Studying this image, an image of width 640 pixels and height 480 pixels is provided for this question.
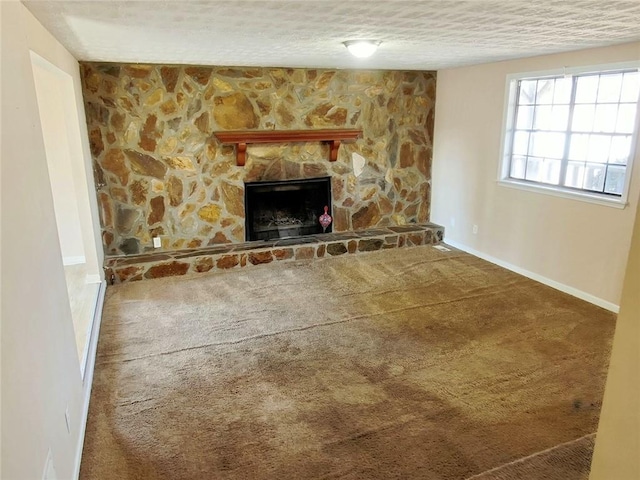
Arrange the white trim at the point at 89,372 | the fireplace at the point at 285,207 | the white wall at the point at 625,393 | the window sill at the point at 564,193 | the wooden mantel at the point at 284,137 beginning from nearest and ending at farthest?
1. the white wall at the point at 625,393
2. the white trim at the point at 89,372
3. the window sill at the point at 564,193
4. the wooden mantel at the point at 284,137
5. the fireplace at the point at 285,207

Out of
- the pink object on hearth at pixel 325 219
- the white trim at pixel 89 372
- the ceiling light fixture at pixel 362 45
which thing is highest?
the ceiling light fixture at pixel 362 45

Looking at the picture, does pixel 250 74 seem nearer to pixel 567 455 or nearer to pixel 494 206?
pixel 494 206

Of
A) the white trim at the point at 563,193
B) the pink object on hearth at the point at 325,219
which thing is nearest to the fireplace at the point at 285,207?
the pink object on hearth at the point at 325,219

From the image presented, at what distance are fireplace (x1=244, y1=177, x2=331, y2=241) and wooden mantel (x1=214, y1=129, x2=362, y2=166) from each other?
374 millimetres

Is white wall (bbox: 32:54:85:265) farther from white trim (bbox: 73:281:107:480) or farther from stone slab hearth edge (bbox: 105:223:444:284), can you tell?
white trim (bbox: 73:281:107:480)

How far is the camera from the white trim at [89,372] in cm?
220

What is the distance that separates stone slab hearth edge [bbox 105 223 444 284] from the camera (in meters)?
4.66

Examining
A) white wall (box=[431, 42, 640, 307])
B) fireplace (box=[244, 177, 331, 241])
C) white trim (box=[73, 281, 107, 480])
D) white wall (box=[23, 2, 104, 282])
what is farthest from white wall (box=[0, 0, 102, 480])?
white wall (box=[431, 42, 640, 307])

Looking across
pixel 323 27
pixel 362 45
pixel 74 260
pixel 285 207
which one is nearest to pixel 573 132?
pixel 362 45

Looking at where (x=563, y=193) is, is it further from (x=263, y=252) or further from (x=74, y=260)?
(x=74, y=260)

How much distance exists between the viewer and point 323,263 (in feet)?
17.0

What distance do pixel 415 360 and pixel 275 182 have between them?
114 inches

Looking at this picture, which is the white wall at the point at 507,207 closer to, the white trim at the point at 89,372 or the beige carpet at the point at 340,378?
the beige carpet at the point at 340,378

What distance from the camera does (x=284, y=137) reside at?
16.6 feet
